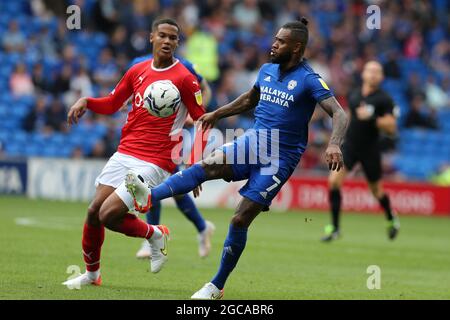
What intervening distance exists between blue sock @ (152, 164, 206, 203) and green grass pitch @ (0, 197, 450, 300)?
3.09ft

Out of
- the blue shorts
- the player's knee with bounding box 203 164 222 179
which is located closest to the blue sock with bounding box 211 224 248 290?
the blue shorts

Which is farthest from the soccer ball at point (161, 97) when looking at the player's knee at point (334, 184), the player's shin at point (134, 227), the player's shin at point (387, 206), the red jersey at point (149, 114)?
the player's shin at point (387, 206)

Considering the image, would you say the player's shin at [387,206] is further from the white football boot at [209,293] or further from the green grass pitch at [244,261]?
the white football boot at [209,293]

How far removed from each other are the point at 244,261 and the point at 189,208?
1.01m

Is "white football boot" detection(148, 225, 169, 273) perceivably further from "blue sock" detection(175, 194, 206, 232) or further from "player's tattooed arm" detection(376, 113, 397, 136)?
"player's tattooed arm" detection(376, 113, 397, 136)

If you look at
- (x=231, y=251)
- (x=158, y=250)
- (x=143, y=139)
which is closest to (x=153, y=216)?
(x=143, y=139)

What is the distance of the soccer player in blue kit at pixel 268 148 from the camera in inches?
346

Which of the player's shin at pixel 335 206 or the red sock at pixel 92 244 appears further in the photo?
the player's shin at pixel 335 206

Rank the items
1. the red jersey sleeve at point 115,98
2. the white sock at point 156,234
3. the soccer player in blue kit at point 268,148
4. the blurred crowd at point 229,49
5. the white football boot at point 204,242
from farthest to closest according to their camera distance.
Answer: the blurred crowd at point 229,49 < the white football boot at point 204,242 < the red jersey sleeve at point 115,98 < the white sock at point 156,234 < the soccer player in blue kit at point 268,148

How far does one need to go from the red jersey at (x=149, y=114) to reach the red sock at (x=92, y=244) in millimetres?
821

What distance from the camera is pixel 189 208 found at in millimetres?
12258

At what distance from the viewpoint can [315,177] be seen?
22.8m

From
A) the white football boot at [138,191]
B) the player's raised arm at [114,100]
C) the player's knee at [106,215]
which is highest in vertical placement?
the player's raised arm at [114,100]

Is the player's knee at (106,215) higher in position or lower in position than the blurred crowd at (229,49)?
lower
